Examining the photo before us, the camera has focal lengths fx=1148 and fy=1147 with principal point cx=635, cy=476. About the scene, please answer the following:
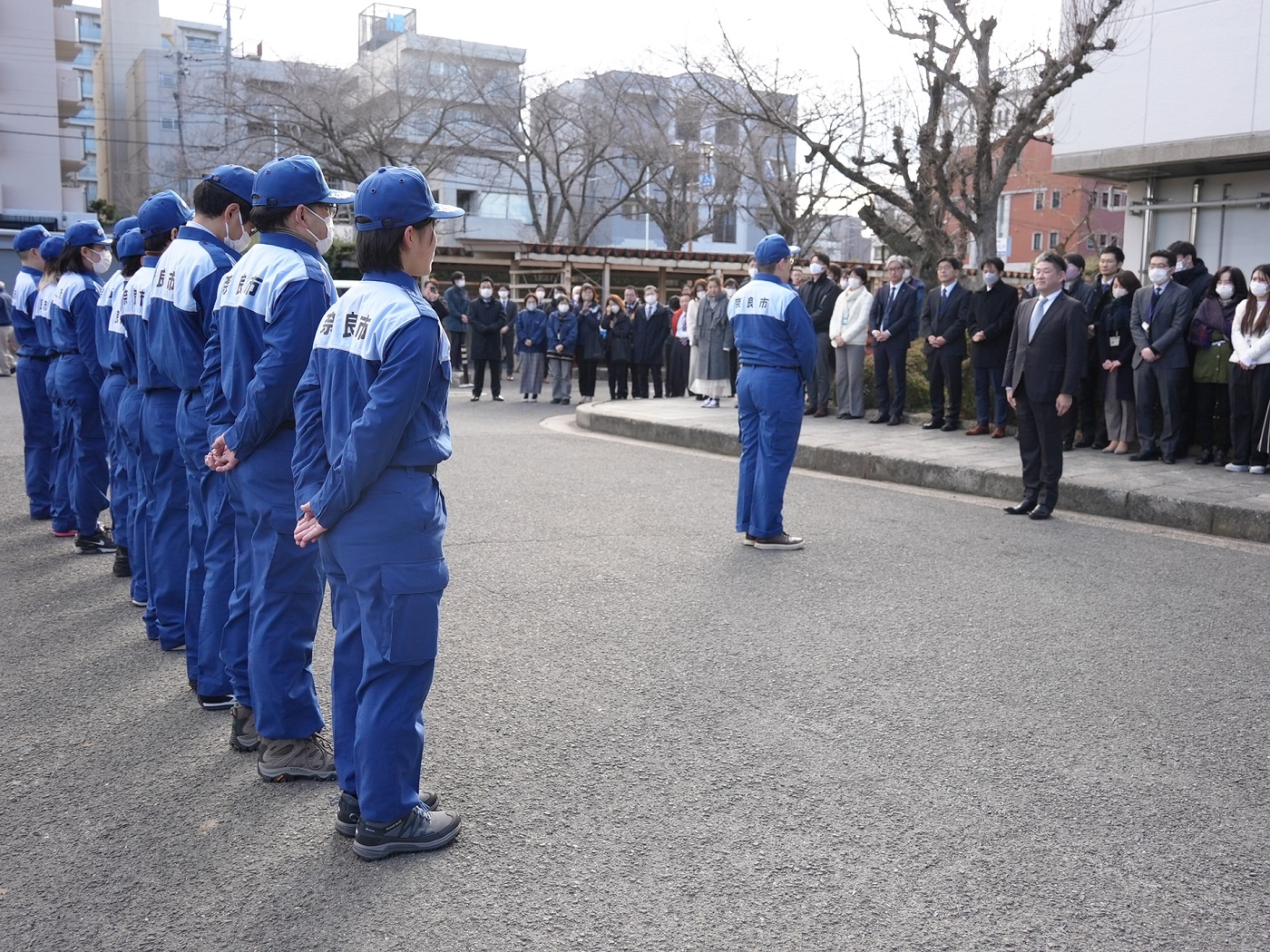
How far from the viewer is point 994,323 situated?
12961 mm

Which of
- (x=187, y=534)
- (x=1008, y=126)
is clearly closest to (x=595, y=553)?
(x=187, y=534)

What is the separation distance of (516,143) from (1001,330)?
99.3 ft

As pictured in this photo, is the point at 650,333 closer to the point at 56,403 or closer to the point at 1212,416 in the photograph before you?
the point at 1212,416

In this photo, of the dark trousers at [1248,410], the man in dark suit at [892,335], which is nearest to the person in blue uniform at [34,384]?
the man in dark suit at [892,335]

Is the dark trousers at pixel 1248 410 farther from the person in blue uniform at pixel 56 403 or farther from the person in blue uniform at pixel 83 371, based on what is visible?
the person in blue uniform at pixel 56 403

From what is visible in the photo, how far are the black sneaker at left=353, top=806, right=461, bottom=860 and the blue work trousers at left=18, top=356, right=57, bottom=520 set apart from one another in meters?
6.55

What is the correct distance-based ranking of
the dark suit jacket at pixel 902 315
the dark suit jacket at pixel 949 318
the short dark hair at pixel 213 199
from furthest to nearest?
the dark suit jacket at pixel 902 315, the dark suit jacket at pixel 949 318, the short dark hair at pixel 213 199

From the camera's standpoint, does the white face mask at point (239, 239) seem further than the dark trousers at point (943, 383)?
No

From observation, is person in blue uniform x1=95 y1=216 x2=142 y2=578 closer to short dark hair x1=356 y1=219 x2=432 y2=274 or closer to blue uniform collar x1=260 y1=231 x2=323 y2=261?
blue uniform collar x1=260 y1=231 x2=323 y2=261

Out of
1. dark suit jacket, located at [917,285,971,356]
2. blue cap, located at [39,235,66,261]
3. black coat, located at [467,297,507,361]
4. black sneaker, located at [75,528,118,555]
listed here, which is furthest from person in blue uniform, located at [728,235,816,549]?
black coat, located at [467,297,507,361]

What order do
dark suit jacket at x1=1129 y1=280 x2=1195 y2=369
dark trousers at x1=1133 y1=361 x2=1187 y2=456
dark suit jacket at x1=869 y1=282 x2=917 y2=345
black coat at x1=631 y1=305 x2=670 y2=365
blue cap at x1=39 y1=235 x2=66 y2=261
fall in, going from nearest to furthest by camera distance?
blue cap at x1=39 y1=235 x2=66 y2=261, dark suit jacket at x1=1129 y1=280 x2=1195 y2=369, dark trousers at x1=1133 y1=361 x2=1187 y2=456, dark suit jacket at x1=869 y1=282 x2=917 y2=345, black coat at x1=631 y1=305 x2=670 y2=365

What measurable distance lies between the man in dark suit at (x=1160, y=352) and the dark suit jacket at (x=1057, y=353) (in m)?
2.24

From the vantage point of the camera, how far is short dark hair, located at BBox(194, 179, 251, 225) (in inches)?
190

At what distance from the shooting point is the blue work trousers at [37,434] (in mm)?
8758
